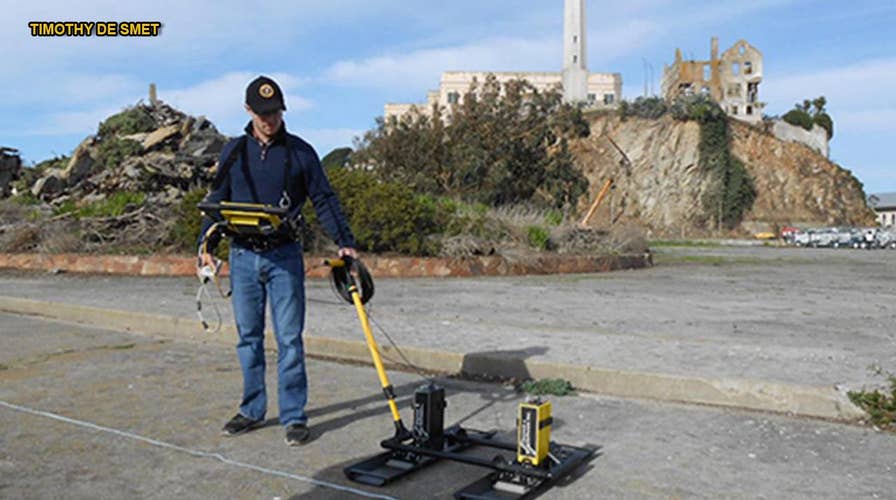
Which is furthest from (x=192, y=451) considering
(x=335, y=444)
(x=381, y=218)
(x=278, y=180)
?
(x=381, y=218)

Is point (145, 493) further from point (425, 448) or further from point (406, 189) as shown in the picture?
point (406, 189)

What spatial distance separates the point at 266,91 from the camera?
506cm

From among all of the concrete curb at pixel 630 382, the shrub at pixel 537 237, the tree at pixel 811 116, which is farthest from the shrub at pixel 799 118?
the concrete curb at pixel 630 382

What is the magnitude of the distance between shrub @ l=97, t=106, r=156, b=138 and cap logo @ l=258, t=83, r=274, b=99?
62.9ft

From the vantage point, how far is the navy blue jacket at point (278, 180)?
5.18m

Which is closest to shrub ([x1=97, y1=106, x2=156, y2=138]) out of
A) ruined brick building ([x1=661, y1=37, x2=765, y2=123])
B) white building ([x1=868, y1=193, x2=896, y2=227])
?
ruined brick building ([x1=661, y1=37, x2=765, y2=123])

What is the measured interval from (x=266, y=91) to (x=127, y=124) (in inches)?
760

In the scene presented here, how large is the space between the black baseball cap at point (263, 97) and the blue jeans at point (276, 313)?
0.83m

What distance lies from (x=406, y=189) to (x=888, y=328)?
10.1 meters

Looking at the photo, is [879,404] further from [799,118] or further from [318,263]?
[799,118]


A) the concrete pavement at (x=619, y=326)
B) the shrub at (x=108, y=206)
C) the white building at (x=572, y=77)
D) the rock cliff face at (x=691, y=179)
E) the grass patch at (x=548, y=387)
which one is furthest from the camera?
the white building at (x=572, y=77)

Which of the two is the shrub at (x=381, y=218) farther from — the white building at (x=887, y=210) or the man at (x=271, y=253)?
the white building at (x=887, y=210)

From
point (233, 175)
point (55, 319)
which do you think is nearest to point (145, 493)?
point (233, 175)

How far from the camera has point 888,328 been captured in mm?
9539
